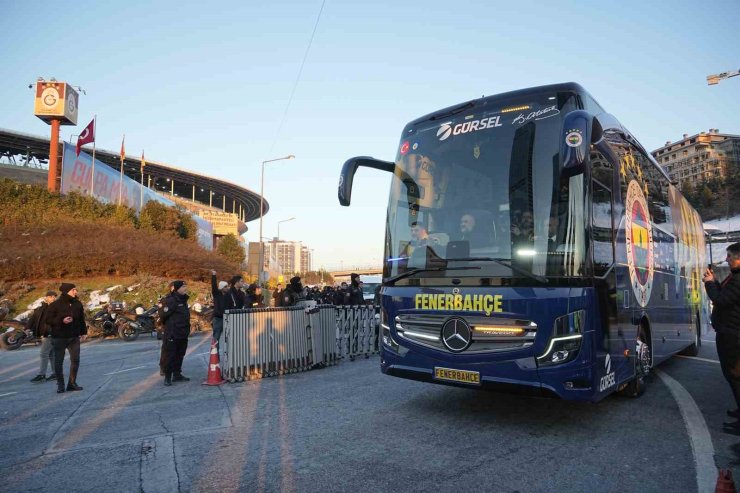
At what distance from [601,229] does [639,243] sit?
67.6 inches

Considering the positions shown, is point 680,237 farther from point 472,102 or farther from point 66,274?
point 66,274

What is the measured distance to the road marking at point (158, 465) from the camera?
383 cm

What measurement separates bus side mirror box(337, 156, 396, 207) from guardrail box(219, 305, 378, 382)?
3.63m

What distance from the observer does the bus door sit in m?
4.78

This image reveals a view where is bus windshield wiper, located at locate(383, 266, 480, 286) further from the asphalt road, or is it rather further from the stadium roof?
the stadium roof

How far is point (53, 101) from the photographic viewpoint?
3738cm

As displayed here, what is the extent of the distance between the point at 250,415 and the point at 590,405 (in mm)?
4420

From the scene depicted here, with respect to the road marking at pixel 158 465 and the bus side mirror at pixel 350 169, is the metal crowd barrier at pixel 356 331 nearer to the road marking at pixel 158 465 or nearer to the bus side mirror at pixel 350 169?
the bus side mirror at pixel 350 169

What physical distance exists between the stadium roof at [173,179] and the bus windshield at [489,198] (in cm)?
5274

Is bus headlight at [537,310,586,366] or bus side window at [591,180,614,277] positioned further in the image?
bus side window at [591,180,614,277]
